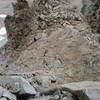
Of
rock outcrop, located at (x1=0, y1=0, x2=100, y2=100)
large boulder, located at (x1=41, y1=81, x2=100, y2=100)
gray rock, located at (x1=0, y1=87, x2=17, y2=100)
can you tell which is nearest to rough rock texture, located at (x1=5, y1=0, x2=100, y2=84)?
rock outcrop, located at (x1=0, y1=0, x2=100, y2=100)

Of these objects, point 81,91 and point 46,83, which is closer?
point 81,91

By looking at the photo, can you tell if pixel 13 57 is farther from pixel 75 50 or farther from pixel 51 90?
pixel 51 90

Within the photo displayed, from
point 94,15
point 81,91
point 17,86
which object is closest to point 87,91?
point 81,91

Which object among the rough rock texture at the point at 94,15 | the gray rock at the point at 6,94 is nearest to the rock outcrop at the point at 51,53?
the gray rock at the point at 6,94

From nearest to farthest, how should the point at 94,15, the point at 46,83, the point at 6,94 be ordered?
the point at 6,94 < the point at 46,83 < the point at 94,15

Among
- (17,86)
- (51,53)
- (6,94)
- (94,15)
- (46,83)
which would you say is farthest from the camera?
(94,15)

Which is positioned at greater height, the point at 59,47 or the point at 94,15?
the point at 59,47

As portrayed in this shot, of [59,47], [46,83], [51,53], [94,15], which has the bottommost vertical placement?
[94,15]

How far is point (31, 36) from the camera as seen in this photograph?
673 cm

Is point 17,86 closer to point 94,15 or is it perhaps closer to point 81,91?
point 81,91

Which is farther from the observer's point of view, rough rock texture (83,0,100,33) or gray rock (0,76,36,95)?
rough rock texture (83,0,100,33)

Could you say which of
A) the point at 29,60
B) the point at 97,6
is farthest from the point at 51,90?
the point at 97,6

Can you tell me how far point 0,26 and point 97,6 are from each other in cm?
2686

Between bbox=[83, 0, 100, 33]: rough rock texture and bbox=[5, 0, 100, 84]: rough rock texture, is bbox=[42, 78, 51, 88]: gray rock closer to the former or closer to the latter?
bbox=[5, 0, 100, 84]: rough rock texture
